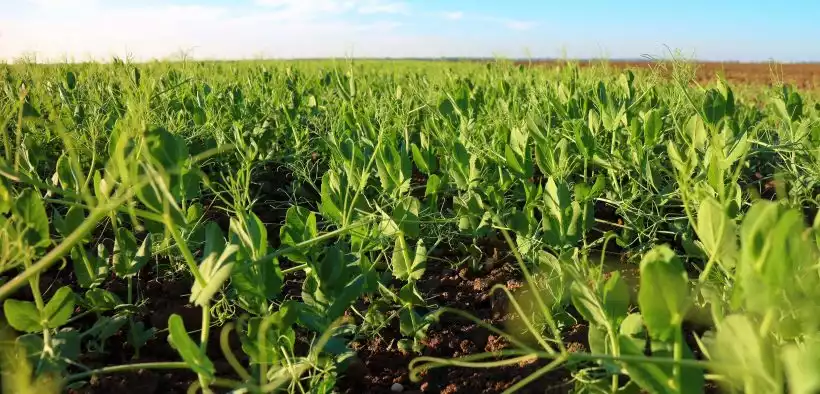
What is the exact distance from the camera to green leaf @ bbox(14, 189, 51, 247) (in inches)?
A: 38.1

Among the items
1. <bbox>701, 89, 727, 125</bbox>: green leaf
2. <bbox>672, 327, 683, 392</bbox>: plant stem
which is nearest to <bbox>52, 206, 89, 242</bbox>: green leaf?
<bbox>672, 327, 683, 392</bbox>: plant stem

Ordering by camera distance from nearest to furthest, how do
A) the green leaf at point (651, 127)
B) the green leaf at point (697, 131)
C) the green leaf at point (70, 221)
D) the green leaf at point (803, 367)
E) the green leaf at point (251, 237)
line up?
the green leaf at point (803, 367)
the green leaf at point (251, 237)
the green leaf at point (70, 221)
the green leaf at point (697, 131)
the green leaf at point (651, 127)

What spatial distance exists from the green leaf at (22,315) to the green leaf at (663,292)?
35.1 inches

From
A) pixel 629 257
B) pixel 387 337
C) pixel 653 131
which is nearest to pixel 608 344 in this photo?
pixel 387 337

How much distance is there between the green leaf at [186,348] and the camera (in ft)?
2.54

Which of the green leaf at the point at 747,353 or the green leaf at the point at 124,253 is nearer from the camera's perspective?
the green leaf at the point at 747,353

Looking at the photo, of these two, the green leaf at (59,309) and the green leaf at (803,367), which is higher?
the green leaf at (803,367)

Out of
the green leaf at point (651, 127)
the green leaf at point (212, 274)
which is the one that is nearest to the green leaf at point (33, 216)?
the green leaf at point (212, 274)

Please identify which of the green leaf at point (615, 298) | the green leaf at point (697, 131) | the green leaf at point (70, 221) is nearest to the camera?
the green leaf at point (615, 298)

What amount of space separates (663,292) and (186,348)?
1.82ft

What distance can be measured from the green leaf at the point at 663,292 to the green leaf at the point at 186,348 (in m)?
0.52

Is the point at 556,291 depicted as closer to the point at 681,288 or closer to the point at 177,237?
the point at 681,288

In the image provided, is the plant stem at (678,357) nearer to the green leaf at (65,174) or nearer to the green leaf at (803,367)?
the green leaf at (803,367)

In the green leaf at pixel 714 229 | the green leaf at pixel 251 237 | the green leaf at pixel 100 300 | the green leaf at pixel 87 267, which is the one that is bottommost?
the green leaf at pixel 100 300
